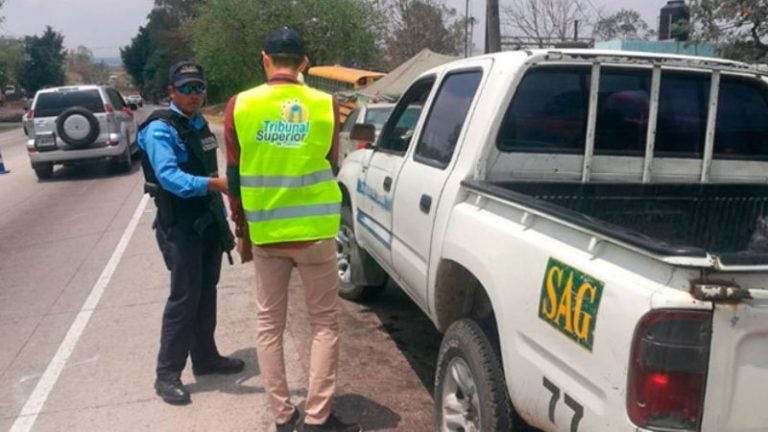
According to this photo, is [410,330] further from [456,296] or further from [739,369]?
[739,369]

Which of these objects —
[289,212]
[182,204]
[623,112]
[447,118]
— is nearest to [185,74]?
[182,204]

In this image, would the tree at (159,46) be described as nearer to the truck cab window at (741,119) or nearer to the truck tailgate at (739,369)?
the truck cab window at (741,119)

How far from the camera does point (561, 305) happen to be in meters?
2.51

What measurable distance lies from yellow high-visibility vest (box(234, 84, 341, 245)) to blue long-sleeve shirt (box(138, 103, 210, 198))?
19.3 inches

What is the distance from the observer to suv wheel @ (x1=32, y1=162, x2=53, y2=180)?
15930mm

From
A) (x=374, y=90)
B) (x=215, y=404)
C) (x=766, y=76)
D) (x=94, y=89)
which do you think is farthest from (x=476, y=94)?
(x=374, y=90)

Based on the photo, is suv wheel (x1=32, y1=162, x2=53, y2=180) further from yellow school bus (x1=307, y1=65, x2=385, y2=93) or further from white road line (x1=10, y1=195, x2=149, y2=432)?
yellow school bus (x1=307, y1=65, x2=385, y2=93)

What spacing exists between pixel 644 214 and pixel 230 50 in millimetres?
38757

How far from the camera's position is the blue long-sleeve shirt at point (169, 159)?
4105 mm

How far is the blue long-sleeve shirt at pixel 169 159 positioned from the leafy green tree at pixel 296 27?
117 ft

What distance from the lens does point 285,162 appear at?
3.64m

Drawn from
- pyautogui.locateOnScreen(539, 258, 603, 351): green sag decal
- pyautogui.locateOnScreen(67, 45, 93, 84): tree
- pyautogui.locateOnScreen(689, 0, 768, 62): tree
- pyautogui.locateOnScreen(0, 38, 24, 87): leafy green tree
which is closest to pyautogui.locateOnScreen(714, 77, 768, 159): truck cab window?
pyautogui.locateOnScreen(539, 258, 603, 351): green sag decal

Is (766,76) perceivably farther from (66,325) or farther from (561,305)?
(66,325)

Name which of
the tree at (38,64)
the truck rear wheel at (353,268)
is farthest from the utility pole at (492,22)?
the tree at (38,64)
